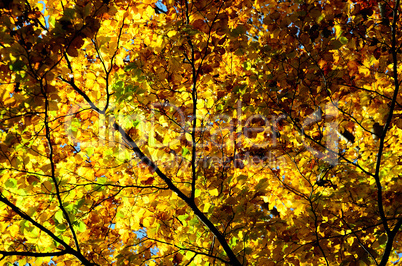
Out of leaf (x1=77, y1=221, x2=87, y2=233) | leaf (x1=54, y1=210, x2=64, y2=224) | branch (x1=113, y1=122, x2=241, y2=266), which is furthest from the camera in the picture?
branch (x1=113, y1=122, x2=241, y2=266)

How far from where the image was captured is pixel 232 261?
2.38m

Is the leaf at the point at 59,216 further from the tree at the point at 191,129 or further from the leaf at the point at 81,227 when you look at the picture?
the leaf at the point at 81,227

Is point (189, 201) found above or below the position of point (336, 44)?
below

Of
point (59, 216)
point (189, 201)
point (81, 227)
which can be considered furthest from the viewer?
point (189, 201)

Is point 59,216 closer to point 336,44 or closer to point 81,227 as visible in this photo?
point 81,227

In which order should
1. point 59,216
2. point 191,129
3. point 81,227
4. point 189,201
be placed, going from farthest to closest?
point 191,129 → point 189,201 → point 81,227 → point 59,216

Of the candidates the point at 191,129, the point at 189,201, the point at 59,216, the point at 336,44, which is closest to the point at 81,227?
the point at 59,216

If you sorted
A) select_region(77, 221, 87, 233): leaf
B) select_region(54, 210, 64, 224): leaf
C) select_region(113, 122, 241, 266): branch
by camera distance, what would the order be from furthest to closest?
1. select_region(113, 122, 241, 266): branch
2. select_region(77, 221, 87, 233): leaf
3. select_region(54, 210, 64, 224): leaf

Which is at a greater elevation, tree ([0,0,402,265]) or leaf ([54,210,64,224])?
tree ([0,0,402,265])

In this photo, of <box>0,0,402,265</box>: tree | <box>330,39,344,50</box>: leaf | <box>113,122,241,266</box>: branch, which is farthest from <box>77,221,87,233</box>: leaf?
<box>330,39,344,50</box>: leaf

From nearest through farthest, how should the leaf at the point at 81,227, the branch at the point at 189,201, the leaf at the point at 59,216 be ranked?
the leaf at the point at 59,216
the leaf at the point at 81,227
the branch at the point at 189,201

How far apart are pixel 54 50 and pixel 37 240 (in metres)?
1.46

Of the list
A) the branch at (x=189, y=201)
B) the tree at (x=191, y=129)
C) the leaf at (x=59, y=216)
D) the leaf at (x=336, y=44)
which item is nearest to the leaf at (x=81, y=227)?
the tree at (x=191, y=129)

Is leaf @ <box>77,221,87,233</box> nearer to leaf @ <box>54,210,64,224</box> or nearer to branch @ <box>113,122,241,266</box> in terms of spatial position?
leaf @ <box>54,210,64,224</box>
